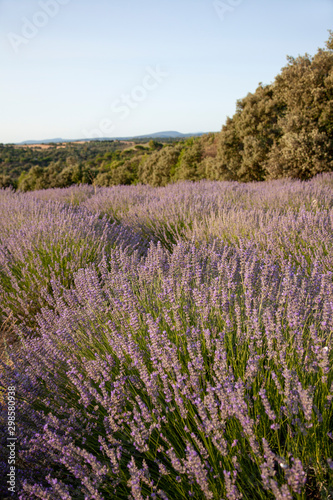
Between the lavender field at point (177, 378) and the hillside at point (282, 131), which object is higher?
the hillside at point (282, 131)

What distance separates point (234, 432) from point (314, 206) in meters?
3.75

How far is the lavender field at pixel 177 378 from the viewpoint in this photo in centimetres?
111

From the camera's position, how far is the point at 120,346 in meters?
1.60

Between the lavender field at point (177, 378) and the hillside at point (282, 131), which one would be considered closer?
the lavender field at point (177, 378)

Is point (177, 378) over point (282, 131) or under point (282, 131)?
under

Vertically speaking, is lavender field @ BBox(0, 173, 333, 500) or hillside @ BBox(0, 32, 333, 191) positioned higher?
hillside @ BBox(0, 32, 333, 191)

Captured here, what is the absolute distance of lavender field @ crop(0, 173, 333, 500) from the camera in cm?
111

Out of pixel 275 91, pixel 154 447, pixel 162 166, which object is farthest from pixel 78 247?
pixel 162 166

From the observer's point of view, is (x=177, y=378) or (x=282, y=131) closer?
(x=177, y=378)

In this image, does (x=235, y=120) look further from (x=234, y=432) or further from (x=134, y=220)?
(x=234, y=432)

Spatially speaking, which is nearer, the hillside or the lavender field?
the lavender field

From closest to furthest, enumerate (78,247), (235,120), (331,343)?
(331,343), (78,247), (235,120)

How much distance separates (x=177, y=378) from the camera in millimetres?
1229

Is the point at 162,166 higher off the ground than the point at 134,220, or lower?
higher
